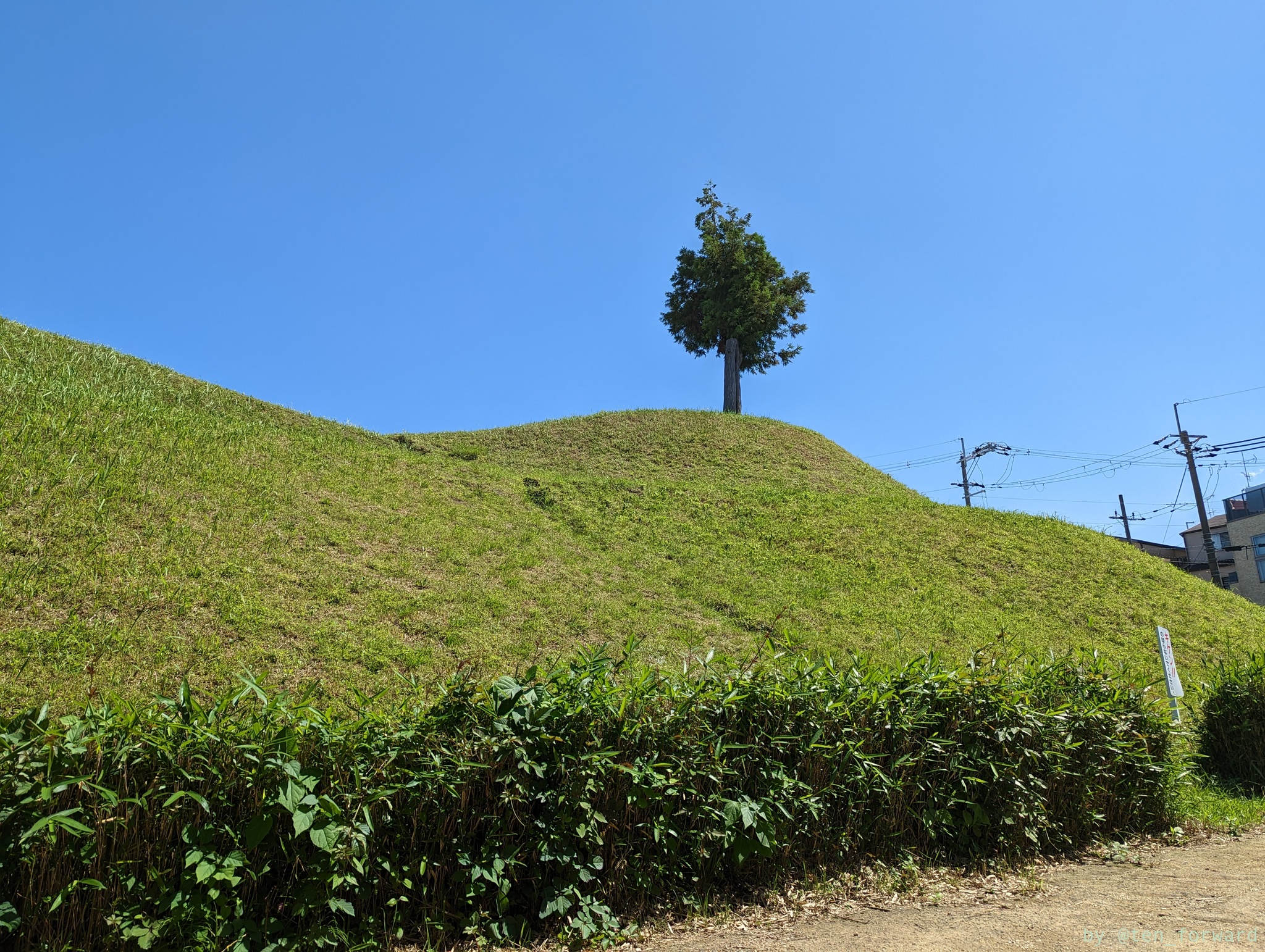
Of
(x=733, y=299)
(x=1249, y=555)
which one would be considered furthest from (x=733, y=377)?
(x=1249, y=555)

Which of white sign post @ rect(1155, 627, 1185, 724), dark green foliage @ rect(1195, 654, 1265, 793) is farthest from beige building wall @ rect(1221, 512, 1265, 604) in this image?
white sign post @ rect(1155, 627, 1185, 724)

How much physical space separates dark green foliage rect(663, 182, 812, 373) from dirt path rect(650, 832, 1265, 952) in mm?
31855

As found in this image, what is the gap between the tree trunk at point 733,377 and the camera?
115ft

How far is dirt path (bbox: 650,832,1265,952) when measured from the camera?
3.79 meters

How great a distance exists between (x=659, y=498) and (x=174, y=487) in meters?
11.3

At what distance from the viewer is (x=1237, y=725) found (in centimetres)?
815

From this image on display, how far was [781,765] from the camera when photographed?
446 cm

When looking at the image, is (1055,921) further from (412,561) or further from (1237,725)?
(412,561)

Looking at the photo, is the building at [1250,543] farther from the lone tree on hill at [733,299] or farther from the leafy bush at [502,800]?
the leafy bush at [502,800]

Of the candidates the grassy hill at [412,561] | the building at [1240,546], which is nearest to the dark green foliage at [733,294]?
the grassy hill at [412,561]

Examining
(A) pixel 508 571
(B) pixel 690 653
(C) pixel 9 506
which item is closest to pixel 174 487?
(C) pixel 9 506

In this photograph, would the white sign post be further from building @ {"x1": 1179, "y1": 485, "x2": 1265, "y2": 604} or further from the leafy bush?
building @ {"x1": 1179, "y1": 485, "x2": 1265, "y2": 604}

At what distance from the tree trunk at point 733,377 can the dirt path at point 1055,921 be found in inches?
1192

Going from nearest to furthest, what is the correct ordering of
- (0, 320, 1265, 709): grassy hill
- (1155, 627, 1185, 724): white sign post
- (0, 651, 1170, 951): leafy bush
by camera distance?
(0, 651, 1170, 951): leafy bush, (1155, 627, 1185, 724): white sign post, (0, 320, 1265, 709): grassy hill
